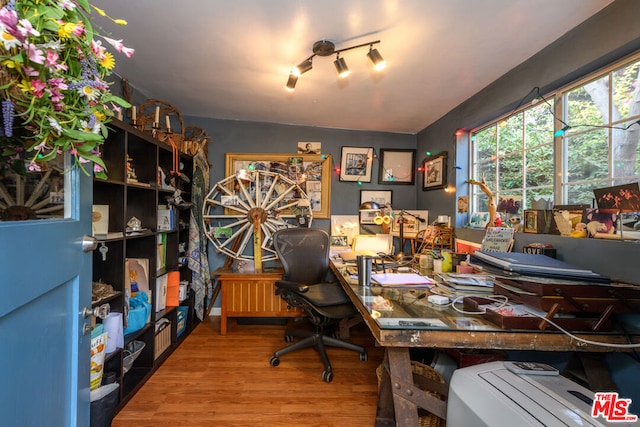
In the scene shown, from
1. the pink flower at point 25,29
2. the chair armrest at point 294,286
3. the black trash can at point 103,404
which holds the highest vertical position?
the pink flower at point 25,29

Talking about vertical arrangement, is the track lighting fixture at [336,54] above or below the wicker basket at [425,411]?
above

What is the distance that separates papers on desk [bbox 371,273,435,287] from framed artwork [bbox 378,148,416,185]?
1.63 meters

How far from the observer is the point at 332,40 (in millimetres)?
1593

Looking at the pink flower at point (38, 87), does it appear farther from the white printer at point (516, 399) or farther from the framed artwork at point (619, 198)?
the framed artwork at point (619, 198)

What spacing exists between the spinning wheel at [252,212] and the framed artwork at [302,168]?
114 millimetres

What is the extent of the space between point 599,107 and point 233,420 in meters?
2.58

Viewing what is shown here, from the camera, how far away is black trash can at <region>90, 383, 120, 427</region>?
4.78ft

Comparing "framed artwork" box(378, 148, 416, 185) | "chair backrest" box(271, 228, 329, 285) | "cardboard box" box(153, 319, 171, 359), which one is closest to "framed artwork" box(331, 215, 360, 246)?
"framed artwork" box(378, 148, 416, 185)

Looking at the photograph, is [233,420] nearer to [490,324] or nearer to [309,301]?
[309,301]

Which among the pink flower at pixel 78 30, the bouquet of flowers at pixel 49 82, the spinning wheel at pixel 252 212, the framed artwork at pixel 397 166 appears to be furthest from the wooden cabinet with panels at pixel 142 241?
the framed artwork at pixel 397 166

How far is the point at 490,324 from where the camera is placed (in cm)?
107

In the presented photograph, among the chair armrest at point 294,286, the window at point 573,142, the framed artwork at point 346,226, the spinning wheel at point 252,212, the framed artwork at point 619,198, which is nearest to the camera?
the framed artwork at point 619,198

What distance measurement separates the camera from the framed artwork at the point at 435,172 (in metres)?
2.69

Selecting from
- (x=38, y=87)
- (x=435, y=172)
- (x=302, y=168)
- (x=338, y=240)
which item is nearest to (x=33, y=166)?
(x=38, y=87)
